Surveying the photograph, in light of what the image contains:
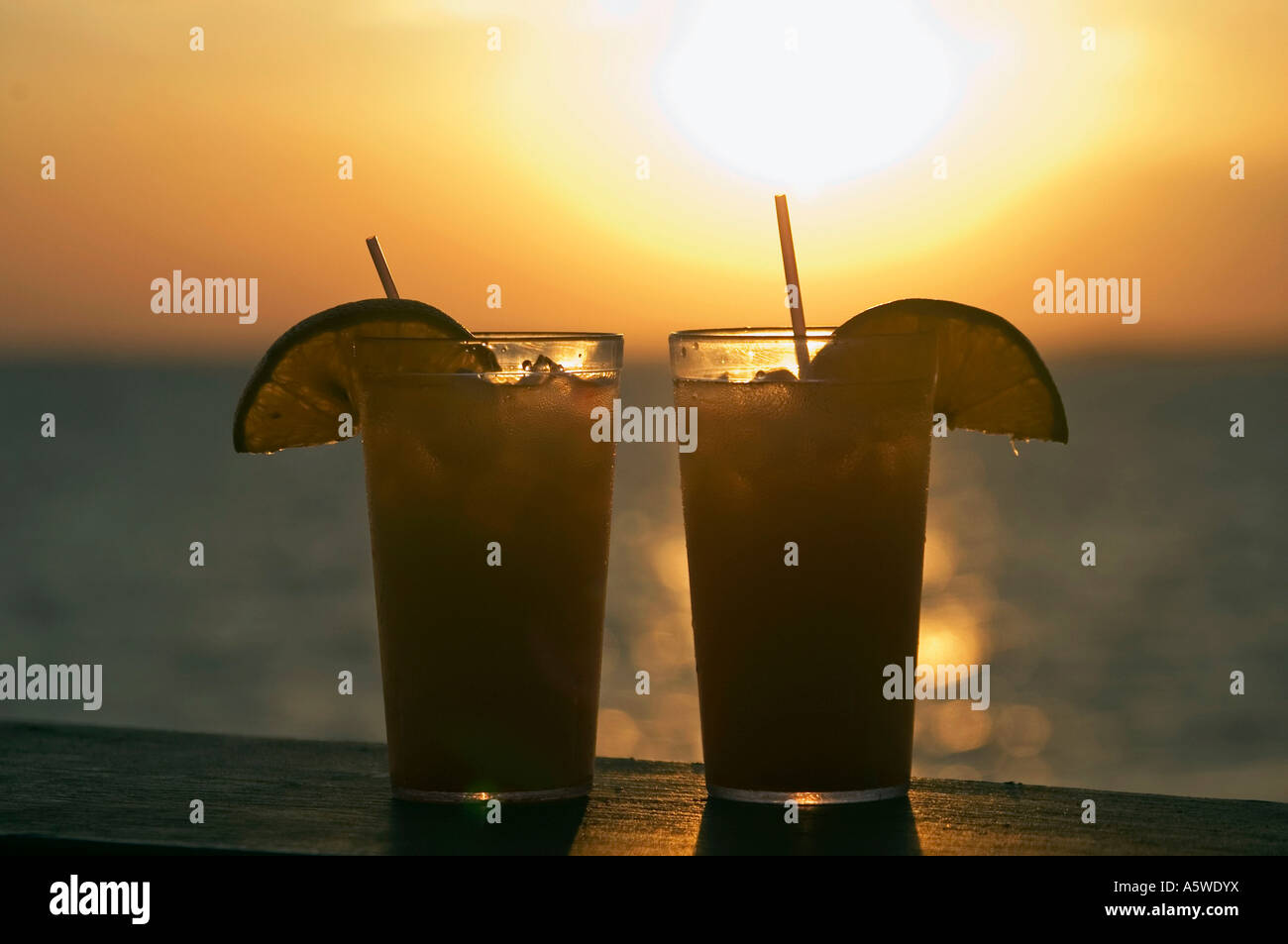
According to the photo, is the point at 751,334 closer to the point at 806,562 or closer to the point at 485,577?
the point at 806,562

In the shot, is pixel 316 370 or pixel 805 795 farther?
pixel 316 370

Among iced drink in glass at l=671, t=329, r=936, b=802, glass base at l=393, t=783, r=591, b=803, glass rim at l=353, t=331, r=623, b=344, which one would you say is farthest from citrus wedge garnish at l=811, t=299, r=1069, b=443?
glass base at l=393, t=783, r=591, b=803

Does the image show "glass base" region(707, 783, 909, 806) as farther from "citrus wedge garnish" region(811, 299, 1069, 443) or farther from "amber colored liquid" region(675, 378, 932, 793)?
"citrus wedge garnish" region(811, 299, 1069, 443)

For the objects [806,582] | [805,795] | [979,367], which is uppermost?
[979,367]

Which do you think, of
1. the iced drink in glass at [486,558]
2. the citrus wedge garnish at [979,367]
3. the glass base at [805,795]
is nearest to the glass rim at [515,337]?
the iced drink in glass at [486,558]

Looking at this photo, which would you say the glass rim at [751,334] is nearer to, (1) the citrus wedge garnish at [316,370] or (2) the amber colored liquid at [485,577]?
(2) the amber colored liquid at [485,577]

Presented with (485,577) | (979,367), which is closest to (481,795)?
(485,577)
